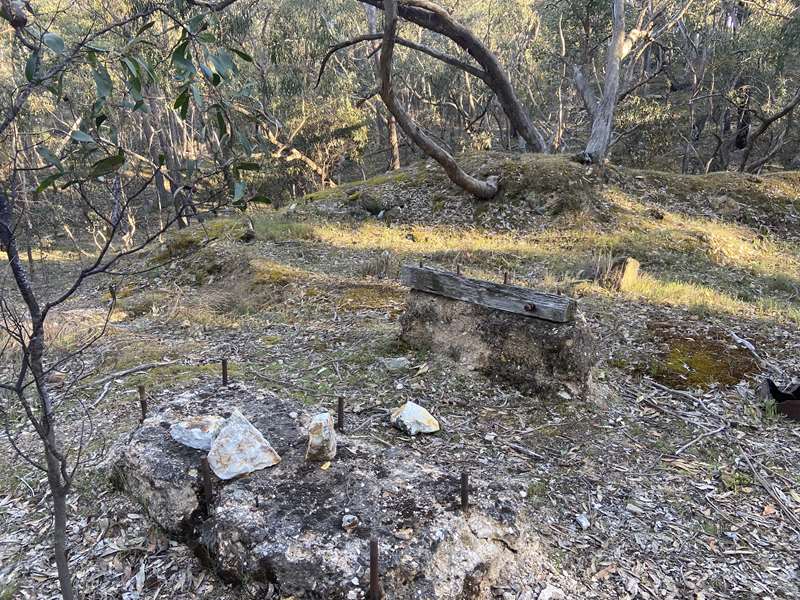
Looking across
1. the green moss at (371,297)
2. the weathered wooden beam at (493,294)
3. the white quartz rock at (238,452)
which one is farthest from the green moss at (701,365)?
the white quartz rock at (238,452)

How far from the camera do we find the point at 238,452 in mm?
2803

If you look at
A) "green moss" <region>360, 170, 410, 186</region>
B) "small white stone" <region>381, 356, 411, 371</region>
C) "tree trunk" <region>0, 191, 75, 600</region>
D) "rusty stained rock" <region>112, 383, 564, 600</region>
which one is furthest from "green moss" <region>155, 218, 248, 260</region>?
"tree trunk" <region>0, 191, 75, 600</region>

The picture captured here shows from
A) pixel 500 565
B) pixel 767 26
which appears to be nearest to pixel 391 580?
pixel 500 565

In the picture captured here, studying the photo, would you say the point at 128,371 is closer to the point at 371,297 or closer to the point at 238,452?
the point at 238,452

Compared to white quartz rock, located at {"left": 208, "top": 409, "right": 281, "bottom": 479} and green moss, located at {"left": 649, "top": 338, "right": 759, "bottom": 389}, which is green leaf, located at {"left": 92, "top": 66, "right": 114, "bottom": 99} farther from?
green moss, located at {"left": 649, "top": 338, "right": 759, "bottom": 389}

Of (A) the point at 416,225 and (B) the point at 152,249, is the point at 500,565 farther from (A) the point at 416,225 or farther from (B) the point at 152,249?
Result: (B) the point at 152,249

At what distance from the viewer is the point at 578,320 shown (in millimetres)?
3965

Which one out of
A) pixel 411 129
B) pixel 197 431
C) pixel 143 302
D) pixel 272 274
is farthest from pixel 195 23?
pixel 411 129

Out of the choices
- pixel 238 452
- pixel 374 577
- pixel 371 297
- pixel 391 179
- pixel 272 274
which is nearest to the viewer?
pixel 374 577

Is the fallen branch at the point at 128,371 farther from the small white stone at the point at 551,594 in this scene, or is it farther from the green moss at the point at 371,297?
the small white stone at the point at 551,594

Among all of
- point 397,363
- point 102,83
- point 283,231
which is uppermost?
point 102,83

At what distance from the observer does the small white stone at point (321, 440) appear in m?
2.91

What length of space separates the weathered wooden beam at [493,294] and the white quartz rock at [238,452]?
6.89ft

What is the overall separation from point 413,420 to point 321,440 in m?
0.82
